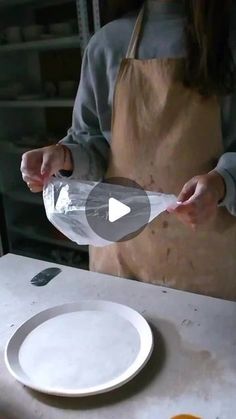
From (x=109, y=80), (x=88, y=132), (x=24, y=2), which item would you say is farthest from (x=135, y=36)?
(x=24, y=2)

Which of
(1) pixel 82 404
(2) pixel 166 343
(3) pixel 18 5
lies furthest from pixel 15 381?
(3) pixel 18 5

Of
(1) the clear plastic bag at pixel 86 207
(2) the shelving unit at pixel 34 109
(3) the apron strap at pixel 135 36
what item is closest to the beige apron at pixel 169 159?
(3) the apron strap at pixel 135 36

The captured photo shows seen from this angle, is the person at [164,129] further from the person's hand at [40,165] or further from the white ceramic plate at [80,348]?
the white ceramic plate at [80,348]

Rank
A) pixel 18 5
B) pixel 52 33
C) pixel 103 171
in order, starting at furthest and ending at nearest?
1. pixel 18 5
2. pixel 52 33
3. pixel 103 171

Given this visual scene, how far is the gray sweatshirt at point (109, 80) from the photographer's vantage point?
0.78 m

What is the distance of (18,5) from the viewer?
1.82 metres

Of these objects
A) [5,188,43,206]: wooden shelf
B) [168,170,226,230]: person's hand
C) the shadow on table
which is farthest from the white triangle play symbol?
[5,188,43,206]: wooden shelf

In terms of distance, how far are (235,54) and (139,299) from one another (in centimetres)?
49

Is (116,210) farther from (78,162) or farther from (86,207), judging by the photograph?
(78,162)

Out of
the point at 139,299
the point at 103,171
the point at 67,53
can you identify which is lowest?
the point at 139,299

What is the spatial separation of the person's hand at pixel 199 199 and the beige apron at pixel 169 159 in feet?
0.47

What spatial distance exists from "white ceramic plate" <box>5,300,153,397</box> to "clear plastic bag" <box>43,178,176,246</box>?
130 millimetres

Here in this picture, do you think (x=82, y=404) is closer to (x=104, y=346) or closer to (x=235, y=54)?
(x=104, y=346)

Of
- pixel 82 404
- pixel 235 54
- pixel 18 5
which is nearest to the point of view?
pixel 82 404
